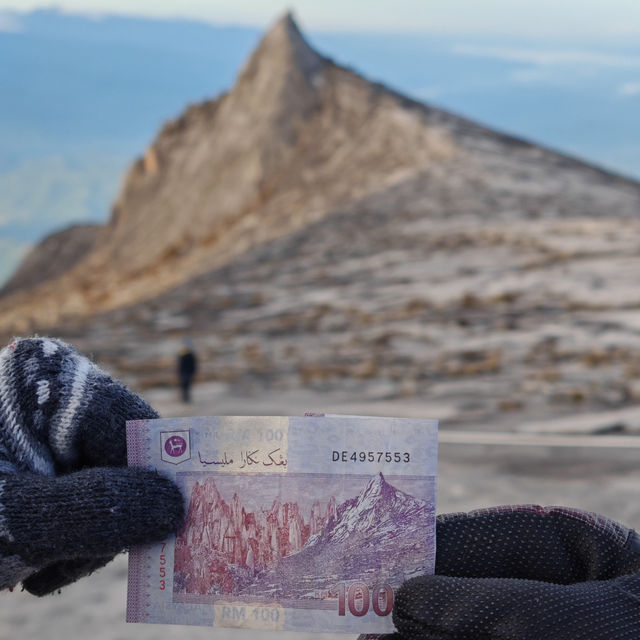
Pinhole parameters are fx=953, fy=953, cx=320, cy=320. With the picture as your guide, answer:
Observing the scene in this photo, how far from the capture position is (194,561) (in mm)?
1738

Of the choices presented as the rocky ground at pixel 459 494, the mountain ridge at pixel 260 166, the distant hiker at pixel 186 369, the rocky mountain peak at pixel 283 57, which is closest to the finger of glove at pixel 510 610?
the rocky ground at pixel 459 494

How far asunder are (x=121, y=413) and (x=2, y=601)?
2815mm

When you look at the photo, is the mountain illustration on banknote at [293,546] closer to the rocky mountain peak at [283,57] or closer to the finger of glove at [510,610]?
the finger of glove at [510,610]

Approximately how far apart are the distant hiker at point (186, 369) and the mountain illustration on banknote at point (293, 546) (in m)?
6.54

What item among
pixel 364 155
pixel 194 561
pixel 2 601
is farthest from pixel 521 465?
pixel 364 155

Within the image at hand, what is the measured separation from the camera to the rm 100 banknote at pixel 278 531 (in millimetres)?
1706

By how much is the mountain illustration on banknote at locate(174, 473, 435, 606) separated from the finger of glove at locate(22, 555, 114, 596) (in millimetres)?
182

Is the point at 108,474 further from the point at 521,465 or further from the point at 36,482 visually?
the point at 521,465

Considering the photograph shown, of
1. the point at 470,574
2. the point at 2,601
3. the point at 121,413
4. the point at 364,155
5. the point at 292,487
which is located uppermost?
the point at 364,155

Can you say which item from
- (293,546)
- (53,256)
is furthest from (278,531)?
(53,256)

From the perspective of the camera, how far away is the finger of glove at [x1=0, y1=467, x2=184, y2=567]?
5.33 ft

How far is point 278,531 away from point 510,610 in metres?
0.43

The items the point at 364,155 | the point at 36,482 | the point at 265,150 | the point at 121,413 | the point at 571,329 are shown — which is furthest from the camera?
Answer: the point at 265,150

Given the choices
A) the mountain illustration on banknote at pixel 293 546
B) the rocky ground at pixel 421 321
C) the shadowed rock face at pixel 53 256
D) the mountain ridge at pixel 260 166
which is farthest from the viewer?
the shadowed rock face at pixel 53 256
